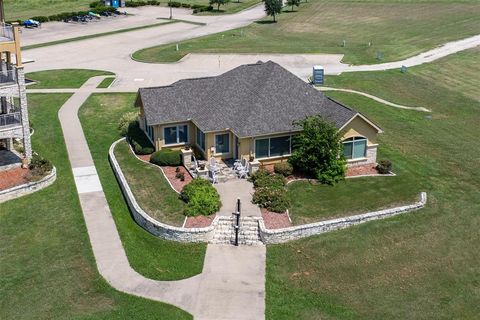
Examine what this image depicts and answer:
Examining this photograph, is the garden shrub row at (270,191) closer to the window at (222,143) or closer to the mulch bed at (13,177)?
the window at (222,143)

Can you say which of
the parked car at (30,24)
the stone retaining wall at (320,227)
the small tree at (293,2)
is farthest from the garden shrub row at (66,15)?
the stone retaining wall at (320,227)

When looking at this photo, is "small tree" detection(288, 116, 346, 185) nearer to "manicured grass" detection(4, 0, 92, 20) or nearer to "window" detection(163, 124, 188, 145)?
"window" detection(163, 124, 188, 145)

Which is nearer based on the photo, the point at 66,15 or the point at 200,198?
the point at 200,198

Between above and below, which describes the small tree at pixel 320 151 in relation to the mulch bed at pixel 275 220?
above

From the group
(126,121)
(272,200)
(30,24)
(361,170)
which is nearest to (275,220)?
(272,200)

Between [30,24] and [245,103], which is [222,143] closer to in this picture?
[245,103]

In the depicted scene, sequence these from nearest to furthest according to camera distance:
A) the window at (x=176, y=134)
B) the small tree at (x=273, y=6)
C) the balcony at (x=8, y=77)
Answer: the balcony at (x=8, y=77) → the window at (x=176, y=134) → the small tree at (x=273, y=6)

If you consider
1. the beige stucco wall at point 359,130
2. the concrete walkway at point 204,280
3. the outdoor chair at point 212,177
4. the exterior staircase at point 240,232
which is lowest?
the concrete walkway at point 204,280
